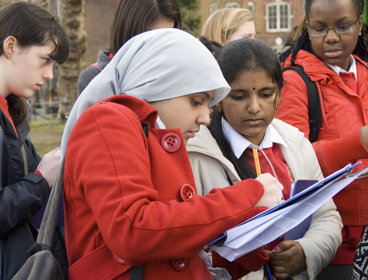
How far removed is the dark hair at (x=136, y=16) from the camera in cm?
300

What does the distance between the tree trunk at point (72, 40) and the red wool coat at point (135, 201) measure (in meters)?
12.5

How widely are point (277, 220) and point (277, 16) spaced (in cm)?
3667

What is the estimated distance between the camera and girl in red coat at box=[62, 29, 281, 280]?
4.60 feet

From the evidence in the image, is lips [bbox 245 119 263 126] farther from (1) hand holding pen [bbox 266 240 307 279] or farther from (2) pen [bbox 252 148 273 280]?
(1) hand holding pen [bbox 266 240 307 279]

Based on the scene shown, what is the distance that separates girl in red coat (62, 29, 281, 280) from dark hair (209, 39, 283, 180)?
0.46m

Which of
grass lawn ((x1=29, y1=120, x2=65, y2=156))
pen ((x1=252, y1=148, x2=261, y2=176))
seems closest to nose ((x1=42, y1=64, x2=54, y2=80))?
pen ((x1=252, y1=148, x2=261, y2=176))

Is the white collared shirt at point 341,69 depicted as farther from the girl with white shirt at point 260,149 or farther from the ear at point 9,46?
the ear at point 9,46

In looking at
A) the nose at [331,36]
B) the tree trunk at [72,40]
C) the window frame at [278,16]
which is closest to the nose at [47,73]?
the nose at [331,36]

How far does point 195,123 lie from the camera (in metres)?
1.73

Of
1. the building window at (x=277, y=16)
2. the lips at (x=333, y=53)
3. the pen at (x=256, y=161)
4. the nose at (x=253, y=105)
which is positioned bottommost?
the building window at (x=277, y=16)

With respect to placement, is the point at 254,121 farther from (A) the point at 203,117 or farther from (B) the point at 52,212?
(B) the point at 52,212

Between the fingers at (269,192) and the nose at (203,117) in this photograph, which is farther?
the nose at (203,117)

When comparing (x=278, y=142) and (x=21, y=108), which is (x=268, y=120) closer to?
(x=278, y=142)

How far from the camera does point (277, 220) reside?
→ 1485 millimetres
